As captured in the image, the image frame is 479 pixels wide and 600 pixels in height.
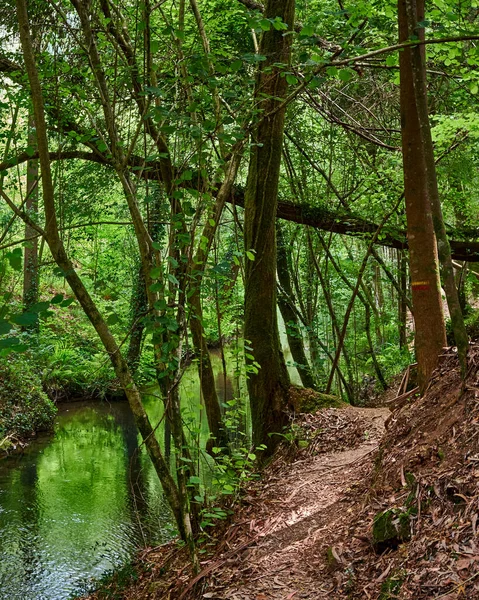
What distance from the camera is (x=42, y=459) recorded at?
10.7m

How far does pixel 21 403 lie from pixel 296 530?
966 cm

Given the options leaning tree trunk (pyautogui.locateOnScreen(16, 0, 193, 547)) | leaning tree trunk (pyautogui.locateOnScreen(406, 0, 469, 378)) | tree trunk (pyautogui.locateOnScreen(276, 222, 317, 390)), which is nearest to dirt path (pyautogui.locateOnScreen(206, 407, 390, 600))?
leaning tree trunk (pyautogui.locateOnScreen(16, 0, 193, 547))

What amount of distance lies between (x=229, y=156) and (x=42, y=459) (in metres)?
8.22

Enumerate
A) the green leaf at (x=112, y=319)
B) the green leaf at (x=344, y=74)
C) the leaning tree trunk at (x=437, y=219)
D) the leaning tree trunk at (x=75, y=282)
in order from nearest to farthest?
the green leaf at (x=112, y=319)
the green leaf at (x=344, y=74)
the leaning tree trunk at (x=437, y=219)
the leaning tree trunk at (x=75, y=282)

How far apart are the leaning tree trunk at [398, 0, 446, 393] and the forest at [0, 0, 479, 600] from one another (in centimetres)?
2

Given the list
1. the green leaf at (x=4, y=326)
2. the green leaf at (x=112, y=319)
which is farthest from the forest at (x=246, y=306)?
the green leaf at (x=112, y=319)

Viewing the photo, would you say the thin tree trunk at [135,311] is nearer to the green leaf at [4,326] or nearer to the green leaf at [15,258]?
the green leaf at [15,258]

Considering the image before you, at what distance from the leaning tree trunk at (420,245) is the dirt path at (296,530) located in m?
1.17

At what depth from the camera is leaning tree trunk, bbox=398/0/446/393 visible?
4.23 m

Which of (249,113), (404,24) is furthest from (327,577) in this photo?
(404,24)

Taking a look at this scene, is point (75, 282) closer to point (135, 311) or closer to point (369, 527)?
point (369, 527)

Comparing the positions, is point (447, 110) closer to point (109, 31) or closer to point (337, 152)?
point (337, 152)

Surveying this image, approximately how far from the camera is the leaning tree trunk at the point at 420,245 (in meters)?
4.23

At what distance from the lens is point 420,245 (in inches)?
168
